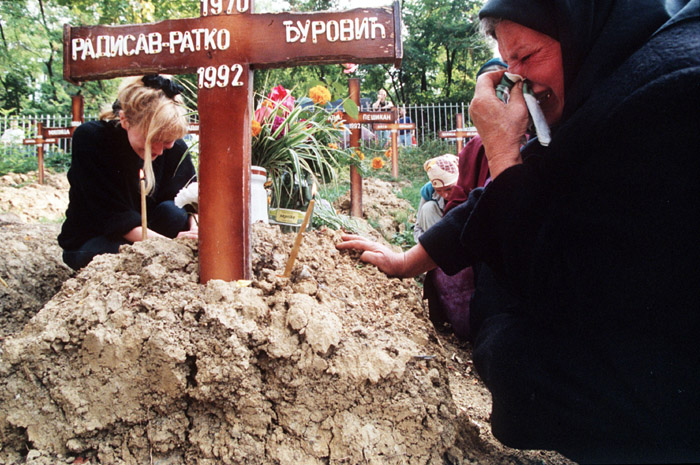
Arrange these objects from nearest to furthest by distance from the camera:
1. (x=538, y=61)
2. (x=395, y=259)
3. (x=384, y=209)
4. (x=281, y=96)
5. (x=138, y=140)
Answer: (x=538, y=61), (x=395, y=259), (x=138, y=140), (x=281, y=96), (x=384, y=209)

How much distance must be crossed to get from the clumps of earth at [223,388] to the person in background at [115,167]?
1016 mm

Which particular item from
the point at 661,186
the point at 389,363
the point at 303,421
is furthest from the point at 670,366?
the point at 303,421

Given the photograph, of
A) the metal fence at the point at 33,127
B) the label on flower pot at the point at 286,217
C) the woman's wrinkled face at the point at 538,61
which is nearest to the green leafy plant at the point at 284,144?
the label on flower pot at the point at 286,217

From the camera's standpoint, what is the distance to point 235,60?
64.1 inches

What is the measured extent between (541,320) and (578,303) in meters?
0.15

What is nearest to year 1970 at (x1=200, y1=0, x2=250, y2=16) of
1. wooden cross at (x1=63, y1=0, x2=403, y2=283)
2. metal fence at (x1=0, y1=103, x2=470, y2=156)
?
wooden cross at (x1=63, y1=0, x2=403, y2=283)

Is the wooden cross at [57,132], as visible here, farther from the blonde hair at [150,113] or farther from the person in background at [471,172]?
the person in background at [471,172]

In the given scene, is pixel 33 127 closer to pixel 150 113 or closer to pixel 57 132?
pixel 57 132

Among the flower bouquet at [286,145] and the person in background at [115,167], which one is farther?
the flower bouquet at [286,145]

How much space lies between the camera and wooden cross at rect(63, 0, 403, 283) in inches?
62.6

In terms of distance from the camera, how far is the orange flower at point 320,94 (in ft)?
9.96

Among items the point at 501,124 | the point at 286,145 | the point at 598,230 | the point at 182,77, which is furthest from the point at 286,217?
the point at 182,77

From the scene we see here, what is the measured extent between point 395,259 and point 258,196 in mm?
801

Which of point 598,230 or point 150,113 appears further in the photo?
point 150,113
